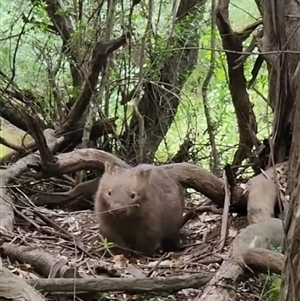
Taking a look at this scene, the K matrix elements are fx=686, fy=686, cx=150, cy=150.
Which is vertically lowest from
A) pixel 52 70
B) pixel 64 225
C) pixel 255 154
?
pixel 64 225

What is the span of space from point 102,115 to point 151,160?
978 mm

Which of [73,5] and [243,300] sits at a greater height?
[73,5]

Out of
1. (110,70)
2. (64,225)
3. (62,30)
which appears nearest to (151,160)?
(110,70)

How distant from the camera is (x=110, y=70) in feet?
23.0

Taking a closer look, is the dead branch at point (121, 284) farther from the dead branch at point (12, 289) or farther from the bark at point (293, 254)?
the bark at point (293, 254)

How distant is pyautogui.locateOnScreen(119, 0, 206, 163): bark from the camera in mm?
7181

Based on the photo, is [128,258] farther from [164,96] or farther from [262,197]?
[164,96]

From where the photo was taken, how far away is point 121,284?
3369 mm

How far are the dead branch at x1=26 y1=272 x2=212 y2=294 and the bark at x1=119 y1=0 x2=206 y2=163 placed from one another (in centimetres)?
371

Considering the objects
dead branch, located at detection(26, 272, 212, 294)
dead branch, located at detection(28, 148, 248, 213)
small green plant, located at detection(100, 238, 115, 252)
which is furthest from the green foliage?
dead branch, located at detection(26, 272, 212, 294)

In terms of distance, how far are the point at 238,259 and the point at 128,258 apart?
142cm

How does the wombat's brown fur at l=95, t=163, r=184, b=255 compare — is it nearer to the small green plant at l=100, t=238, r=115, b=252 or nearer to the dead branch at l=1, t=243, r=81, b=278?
the small green plant at l=100, t=238, r=115, b=252

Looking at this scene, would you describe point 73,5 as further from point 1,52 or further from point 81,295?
point 81,295


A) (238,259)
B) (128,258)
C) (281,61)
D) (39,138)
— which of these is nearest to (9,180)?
(39,138)
